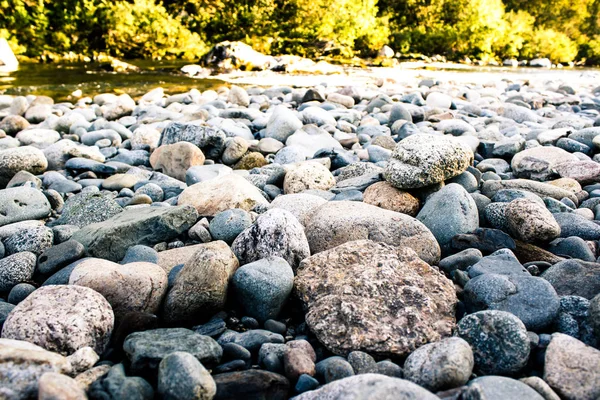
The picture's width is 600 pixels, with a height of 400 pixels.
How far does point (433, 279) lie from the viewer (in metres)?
2.17

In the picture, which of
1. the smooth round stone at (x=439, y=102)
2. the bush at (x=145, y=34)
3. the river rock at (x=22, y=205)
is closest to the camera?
the river rock at (x=22, y=205)

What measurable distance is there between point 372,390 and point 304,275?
840mm

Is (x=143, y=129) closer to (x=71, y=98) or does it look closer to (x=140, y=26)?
(x=71, y=98)

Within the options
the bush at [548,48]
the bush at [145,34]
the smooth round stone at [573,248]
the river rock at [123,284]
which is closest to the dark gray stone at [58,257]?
the river rock at [123,284]

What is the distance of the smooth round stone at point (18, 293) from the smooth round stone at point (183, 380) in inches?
41.8

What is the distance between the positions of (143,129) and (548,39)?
23278 millimetres

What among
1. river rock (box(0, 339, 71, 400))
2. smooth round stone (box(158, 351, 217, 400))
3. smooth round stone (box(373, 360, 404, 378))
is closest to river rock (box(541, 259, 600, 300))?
smooth round stone (box(373, 360, 404, 378))

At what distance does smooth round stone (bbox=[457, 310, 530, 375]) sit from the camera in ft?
5.63

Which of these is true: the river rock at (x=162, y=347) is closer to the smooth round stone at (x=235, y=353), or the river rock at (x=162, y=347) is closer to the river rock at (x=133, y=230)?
the smooth round stone at (x=235, y=353)

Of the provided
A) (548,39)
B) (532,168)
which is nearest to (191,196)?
(532,168)

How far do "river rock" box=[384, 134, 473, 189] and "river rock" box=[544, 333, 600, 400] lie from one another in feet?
4.61

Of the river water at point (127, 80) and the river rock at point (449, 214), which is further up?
the river rock at point (449, 214)

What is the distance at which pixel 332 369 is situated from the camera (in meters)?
1.70

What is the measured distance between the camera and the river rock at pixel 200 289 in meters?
2.06
